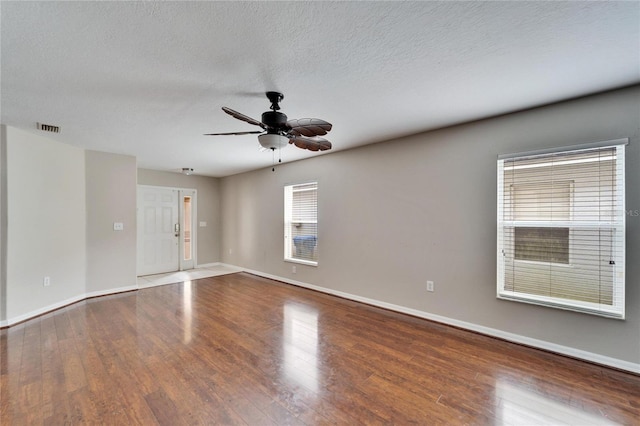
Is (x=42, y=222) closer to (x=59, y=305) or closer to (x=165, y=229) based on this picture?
(x=59, y=305)

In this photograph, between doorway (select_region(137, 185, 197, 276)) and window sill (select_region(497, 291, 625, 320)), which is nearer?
window sill (select_region(497, 291, 625, 320))

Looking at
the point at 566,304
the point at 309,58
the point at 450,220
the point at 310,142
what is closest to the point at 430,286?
the point at 450,220

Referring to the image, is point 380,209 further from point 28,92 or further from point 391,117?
point 28,92

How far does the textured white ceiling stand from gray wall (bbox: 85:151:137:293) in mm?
1509

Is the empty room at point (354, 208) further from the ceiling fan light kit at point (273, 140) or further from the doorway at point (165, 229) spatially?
the doorway at point (165, 229)

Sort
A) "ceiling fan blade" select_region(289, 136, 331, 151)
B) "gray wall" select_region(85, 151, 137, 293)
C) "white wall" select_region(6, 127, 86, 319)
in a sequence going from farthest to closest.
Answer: "gray wall" select_region(85, 151, 137, 293)
"white wall" select_region(6, 127, 86, 319)
"ceiling fan blade" select_region(289, 136, 331, 151)

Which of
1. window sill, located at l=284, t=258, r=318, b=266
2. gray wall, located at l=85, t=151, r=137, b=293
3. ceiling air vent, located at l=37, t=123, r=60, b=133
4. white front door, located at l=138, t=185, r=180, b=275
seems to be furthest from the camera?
white front door, located at l=138, t=185, r=180, b=275

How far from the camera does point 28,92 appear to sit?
2.34 metres

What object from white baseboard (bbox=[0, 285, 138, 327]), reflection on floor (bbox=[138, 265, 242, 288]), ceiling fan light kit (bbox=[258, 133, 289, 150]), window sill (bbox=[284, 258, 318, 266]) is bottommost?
reflection on floor (bbox=[138, 265, 242, 288])

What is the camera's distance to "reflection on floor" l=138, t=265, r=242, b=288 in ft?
17.7

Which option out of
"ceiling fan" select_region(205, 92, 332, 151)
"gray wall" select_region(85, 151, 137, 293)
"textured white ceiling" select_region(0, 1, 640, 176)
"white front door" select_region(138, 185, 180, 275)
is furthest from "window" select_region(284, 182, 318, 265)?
"white front door" select_region(138, 185, 180, 275)

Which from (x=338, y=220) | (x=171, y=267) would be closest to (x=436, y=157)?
(x=338, y=220)

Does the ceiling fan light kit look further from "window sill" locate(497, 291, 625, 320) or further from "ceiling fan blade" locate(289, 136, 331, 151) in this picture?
"window sill" locate(497, 291, 625, 320)

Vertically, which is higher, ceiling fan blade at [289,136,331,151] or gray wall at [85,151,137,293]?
ceiling fan blade at [289,136,331,151]
